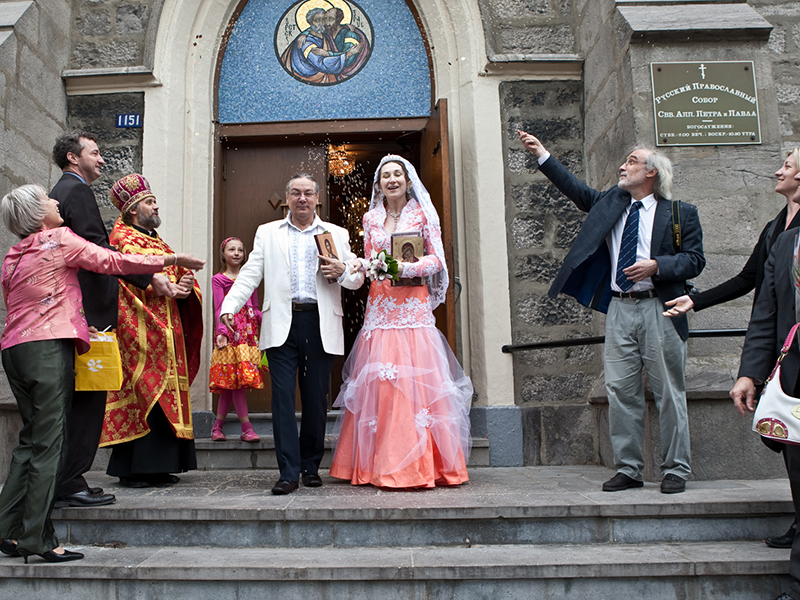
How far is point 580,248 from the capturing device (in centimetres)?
416

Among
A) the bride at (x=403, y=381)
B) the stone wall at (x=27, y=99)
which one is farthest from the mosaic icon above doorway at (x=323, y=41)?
the bride at (x=403, y=381)

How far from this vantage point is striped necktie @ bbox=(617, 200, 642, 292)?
4020 millimetres

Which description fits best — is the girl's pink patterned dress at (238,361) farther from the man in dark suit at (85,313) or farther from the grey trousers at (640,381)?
the grey trousers at (640,381)

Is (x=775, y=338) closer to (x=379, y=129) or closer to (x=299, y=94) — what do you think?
(x=379, y=129)

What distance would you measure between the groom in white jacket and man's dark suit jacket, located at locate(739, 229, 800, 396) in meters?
2.22

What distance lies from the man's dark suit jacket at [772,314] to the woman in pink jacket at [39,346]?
2.95 metres

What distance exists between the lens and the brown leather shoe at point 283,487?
3.88 meters

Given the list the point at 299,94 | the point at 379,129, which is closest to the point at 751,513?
the point at 379,129

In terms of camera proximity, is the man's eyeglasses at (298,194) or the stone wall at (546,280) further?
the stone wall at (546,280)

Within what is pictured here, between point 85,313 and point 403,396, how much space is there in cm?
188

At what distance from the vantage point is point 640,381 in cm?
404

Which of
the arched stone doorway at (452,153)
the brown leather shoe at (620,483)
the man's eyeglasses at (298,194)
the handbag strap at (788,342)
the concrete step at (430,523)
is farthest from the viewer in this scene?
the arched stone doorway at (452,153)

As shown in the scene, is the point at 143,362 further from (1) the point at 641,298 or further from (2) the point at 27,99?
(1) the point at 641,298

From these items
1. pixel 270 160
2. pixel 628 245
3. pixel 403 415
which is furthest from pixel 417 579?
pixel 270 160
